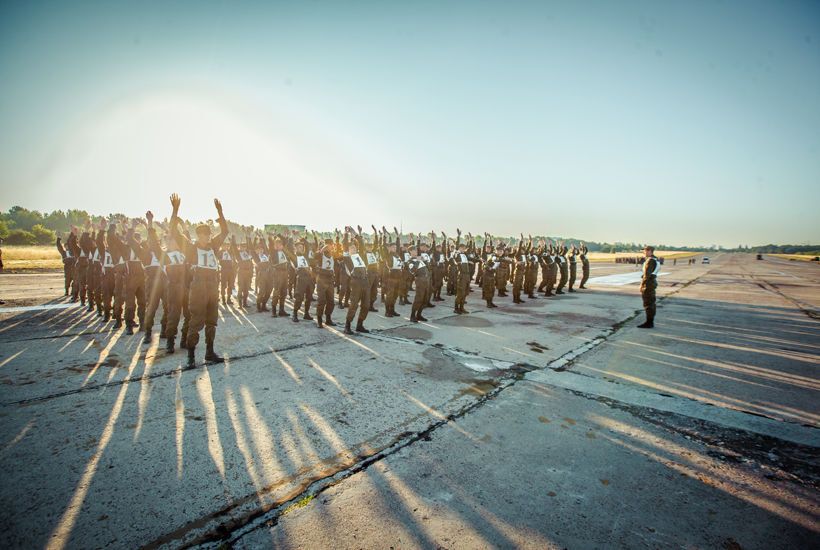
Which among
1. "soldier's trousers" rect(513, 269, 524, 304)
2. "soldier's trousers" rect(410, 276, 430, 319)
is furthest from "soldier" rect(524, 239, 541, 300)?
"soldier's trousers" rect(410, 276, 430, 319)

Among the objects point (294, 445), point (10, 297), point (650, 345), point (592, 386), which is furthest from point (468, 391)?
point (10, 297)

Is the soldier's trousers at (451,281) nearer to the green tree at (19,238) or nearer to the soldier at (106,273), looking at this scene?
the soldier at (106,273)

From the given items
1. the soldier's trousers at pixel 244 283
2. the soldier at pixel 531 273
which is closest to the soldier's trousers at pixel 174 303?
the soldier's trousers at pixel 244 283

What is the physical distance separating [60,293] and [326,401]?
14.4m

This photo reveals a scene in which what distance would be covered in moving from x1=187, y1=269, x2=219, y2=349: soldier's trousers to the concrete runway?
1.98 ft

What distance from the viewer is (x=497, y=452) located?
3.35 metres

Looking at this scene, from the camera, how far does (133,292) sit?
7637 millimetres

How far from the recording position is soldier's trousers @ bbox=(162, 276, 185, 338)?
6.24 meters

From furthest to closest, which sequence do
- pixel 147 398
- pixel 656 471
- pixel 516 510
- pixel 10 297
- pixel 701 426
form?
pixel 10 297 → pixel 147 398 → pixel 701 426 → pixel 656 471 → pixel 516 510

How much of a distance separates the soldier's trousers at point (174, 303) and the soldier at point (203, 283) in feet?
2.55

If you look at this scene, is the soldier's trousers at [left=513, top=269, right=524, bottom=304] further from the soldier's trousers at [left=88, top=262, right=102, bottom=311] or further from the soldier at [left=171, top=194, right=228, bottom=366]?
the soldier's trousers at [left=88, top=262, right=102, bottom=311]

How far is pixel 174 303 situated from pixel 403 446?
5.32 meters

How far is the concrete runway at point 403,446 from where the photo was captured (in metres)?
2.46

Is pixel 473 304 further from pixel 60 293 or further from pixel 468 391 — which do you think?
pixel 60 293
